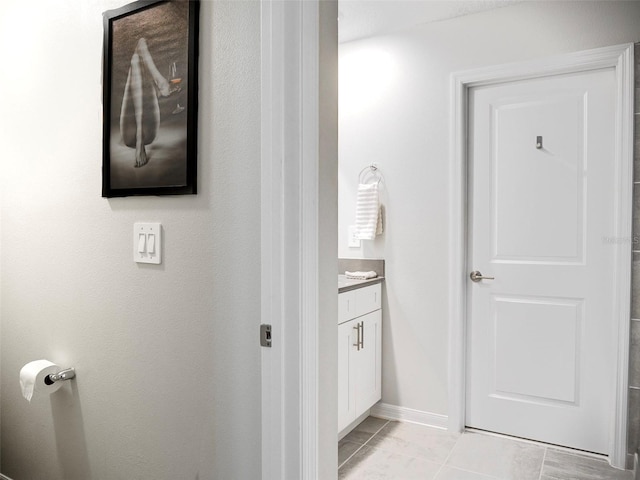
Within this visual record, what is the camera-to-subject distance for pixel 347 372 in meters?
2.56

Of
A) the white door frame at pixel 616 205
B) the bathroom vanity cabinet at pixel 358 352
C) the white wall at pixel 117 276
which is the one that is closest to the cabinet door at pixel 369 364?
the bathroom vanity cabinet at pixel 358 352

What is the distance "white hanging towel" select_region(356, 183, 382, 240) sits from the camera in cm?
292

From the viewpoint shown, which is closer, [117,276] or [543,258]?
[117,276]

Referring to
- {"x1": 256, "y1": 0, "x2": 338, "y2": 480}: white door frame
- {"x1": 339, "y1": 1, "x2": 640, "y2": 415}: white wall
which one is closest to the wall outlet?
{"x1": 339, "y1": 1, "x2": 640, "y2": 415}: white wall

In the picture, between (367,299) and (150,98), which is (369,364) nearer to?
(367,299)

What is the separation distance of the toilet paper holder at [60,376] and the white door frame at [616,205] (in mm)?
1953

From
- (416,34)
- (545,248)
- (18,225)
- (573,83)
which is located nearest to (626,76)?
(573,83)

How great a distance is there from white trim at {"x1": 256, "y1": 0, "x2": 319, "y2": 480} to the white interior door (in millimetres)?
1826

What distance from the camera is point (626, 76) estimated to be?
2246 millimetres

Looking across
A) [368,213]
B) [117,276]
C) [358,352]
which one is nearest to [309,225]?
[117,276]

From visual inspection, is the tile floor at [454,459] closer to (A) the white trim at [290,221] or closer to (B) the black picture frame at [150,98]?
(A) the white trim at [290,221]

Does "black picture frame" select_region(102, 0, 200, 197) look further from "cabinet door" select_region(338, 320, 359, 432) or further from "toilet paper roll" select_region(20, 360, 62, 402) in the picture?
"cabinet door" select_region(338, 320, 359, 432)

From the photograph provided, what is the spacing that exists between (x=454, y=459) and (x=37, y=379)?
6.42 feet

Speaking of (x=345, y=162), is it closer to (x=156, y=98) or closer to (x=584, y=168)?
(x=584, y=168)
